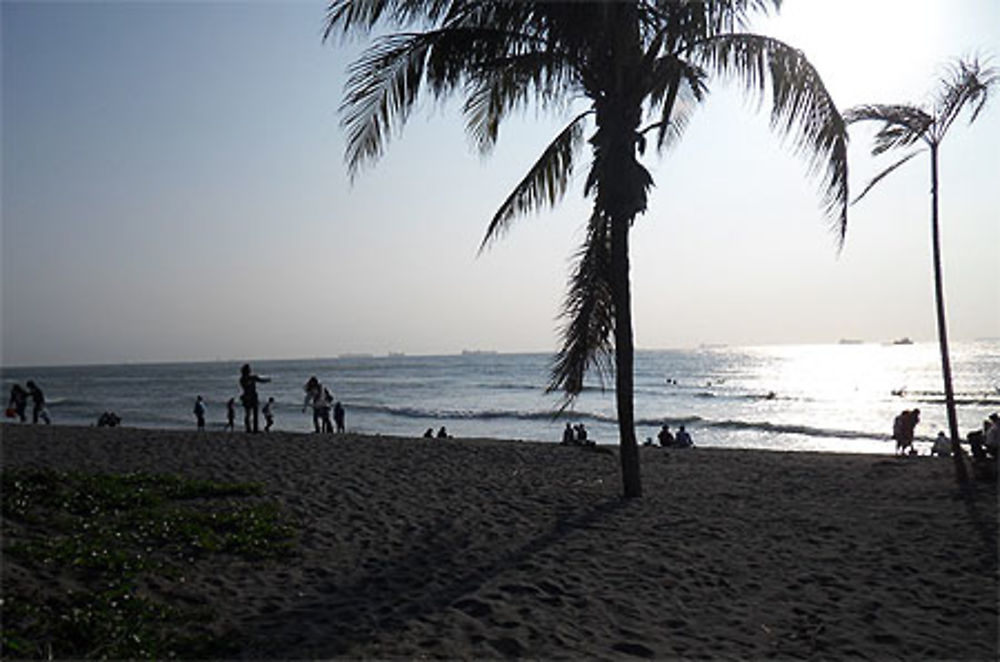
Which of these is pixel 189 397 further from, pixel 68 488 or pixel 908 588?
pixel 908 588

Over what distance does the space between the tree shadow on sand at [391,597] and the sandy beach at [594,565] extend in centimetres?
2

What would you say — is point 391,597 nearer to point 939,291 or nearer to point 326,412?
point 939,291

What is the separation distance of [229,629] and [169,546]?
2.09 m

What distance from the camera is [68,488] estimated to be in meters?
7.95

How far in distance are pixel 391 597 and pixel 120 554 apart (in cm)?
263

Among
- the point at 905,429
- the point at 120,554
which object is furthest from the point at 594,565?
the point at 905,429

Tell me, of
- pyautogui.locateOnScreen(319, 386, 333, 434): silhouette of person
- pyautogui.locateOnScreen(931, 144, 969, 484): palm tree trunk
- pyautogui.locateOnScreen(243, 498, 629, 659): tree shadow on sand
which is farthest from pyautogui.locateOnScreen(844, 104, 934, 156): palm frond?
pyautogui.locateOnScreen(319, 386, 333, 434): silhouette of person

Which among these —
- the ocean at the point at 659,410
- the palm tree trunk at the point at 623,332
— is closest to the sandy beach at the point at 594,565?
the palm tree trunk at the point at 623,332

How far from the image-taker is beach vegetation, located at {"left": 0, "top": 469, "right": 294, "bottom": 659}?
4.51 metres

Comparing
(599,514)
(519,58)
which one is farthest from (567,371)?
(519,58)

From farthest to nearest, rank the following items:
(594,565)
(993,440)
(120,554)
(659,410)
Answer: (659,410), (993,440), (594,565), (120,554)

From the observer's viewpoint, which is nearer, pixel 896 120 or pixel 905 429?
pixel 896 120

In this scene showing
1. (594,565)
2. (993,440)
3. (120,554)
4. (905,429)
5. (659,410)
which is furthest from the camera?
(659,410)

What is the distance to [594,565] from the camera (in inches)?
265
